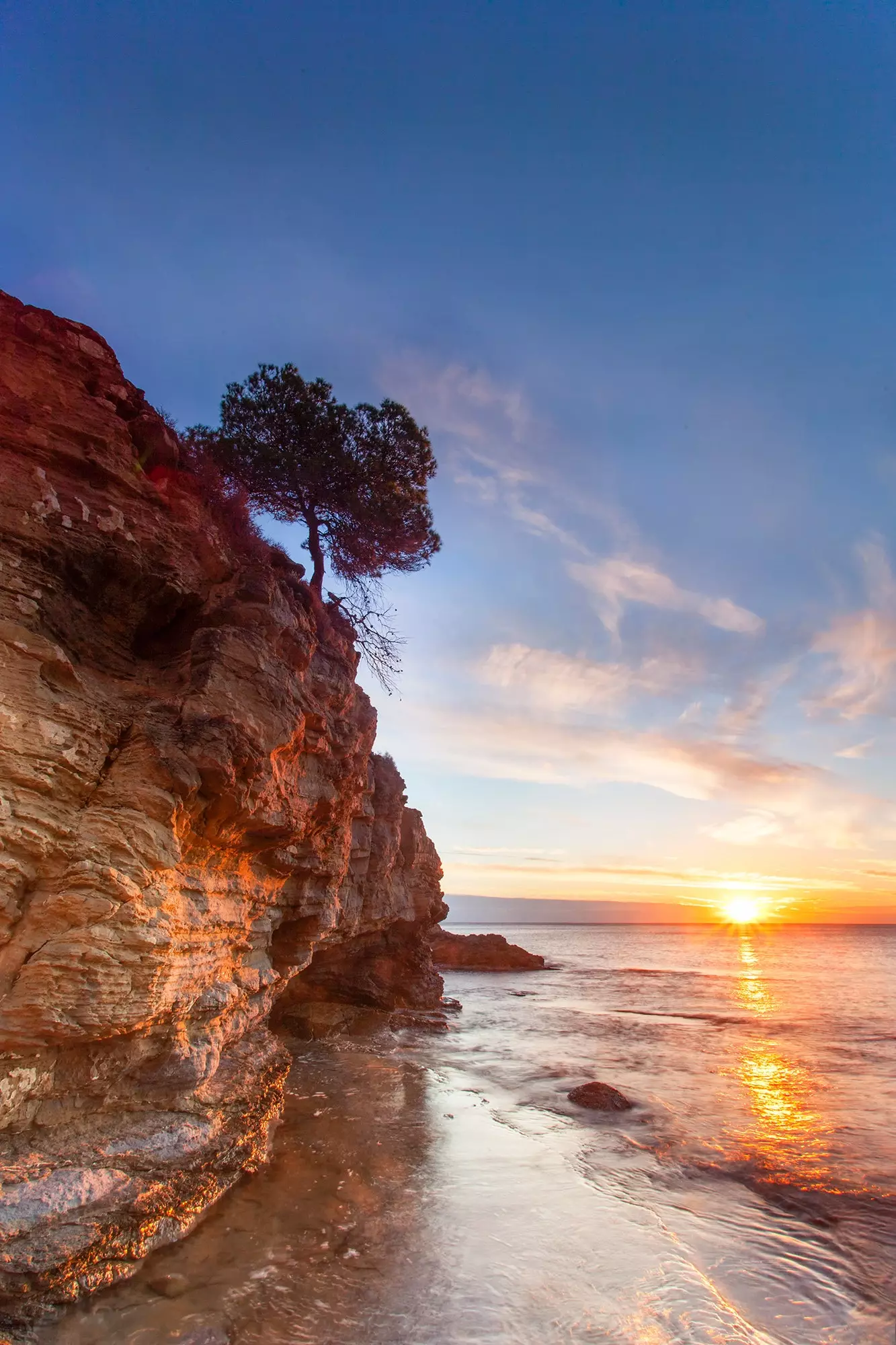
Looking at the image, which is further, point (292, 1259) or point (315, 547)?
point (315, 547)

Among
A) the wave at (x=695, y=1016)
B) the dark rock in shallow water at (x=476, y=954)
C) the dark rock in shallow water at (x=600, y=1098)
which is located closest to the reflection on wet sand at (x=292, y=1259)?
the dark rock in shallow water at (x=600, y=1098)

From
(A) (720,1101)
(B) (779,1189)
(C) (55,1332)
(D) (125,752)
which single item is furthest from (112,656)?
(A) (720,1101)

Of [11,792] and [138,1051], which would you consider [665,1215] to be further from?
[11,792]

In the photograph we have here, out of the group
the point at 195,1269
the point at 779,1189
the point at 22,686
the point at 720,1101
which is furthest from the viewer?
the point at 720,1101

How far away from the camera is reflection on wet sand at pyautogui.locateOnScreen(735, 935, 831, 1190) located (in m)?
11.2

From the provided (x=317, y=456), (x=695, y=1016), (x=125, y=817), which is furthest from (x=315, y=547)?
(x=695, y=1016)

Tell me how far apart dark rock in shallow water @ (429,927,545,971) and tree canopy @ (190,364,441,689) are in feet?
126

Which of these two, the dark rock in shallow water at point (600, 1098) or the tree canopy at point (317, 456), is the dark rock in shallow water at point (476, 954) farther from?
the tree canopy at point (317, 456)

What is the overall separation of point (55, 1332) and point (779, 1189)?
10.6m

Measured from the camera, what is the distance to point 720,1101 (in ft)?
51.2

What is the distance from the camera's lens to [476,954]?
49031 mm

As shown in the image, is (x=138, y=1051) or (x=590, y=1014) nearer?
(x=138, y=1051)

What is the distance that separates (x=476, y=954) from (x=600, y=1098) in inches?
1431

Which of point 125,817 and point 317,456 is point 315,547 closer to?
point 317,456
